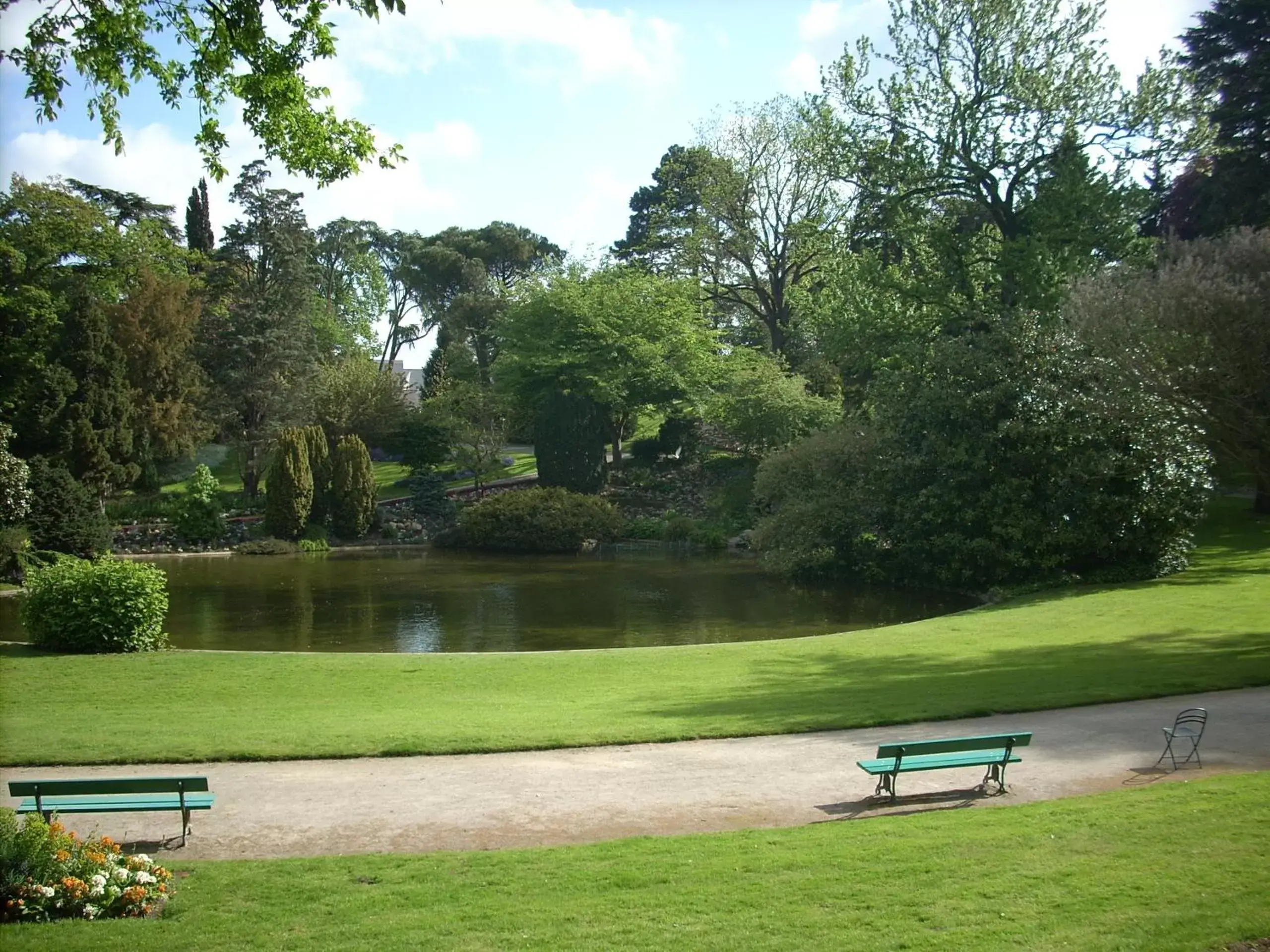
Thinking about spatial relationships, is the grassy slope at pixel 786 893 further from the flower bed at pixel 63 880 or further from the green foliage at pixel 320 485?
the green foliage at pixel 320 485

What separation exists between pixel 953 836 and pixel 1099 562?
22835mm

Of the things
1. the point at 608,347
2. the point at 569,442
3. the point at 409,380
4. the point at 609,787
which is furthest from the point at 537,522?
the point at 409,380

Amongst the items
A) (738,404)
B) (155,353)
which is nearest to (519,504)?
(738,404)

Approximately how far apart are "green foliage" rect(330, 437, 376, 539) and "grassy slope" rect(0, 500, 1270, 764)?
2560 centimetres

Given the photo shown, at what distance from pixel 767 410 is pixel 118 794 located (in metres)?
39.6

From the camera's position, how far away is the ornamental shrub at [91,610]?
18578 millimetres

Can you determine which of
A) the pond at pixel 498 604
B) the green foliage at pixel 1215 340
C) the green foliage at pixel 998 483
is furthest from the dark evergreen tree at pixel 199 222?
the green foliage at pixel 1215 340

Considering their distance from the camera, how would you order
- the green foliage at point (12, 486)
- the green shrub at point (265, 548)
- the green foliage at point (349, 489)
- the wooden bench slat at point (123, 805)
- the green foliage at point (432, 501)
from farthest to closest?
1. the green foliage at point (432, 501)
2. the green foliage at point (349, 489)
3. the green shrub at point (265, 548)
4. the green foliage at point (12, 486)
5. the wooden bench slat at point (123, 805)

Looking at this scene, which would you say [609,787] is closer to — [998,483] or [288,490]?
[998,483]

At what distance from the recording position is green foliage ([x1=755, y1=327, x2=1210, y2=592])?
28.0 meters

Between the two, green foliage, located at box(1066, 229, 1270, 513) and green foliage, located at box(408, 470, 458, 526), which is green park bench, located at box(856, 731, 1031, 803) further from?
green foliage, located at box(408, 470, 458, 526)

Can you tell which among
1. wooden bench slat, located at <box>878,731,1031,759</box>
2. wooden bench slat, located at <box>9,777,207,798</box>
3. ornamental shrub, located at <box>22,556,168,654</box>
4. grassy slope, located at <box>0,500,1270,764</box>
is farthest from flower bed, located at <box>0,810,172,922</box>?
ornamental shrub, located at <box>22,556,168,654</box>

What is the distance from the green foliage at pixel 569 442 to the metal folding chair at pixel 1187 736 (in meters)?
38.0

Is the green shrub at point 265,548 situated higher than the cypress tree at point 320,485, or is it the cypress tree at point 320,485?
the cypress tree at point 320,485
